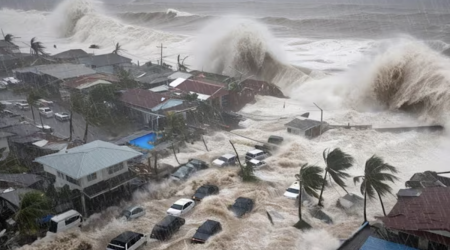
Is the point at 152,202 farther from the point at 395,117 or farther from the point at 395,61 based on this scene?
the point at 395,61

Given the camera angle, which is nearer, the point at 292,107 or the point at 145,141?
the point at 145,141

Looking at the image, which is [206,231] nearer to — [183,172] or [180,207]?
[180,207]

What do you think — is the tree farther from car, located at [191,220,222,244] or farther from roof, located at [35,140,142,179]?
car, located at [191,220,222,244]

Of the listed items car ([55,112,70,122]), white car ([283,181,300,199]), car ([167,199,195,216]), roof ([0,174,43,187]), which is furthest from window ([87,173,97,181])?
car ([55,112,70,122])

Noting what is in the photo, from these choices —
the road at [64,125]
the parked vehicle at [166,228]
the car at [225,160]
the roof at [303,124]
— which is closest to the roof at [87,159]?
the parked vehicle at [166,228]

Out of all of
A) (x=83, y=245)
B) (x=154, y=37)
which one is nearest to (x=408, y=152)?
(x=83, y=245)

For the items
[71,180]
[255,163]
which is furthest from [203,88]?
[71,180]
